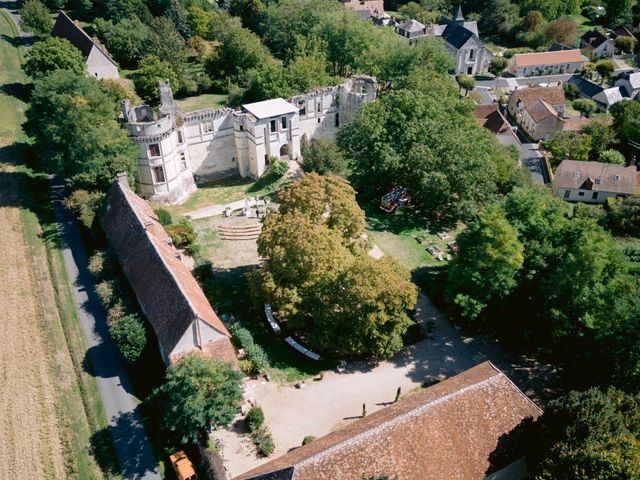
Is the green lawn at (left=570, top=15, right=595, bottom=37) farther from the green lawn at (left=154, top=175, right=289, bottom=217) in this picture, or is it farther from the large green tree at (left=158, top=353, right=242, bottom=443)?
the large green tree at (left=158, top=353, right=242, bottom=443)

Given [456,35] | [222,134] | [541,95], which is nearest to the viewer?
[222,134]

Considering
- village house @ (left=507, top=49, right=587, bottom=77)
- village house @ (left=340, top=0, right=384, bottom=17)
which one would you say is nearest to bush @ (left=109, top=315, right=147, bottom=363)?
village house @ (left=507, top=49, right=587, bottom=77)

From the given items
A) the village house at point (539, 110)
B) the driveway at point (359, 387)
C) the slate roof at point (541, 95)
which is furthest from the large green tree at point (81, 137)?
the slate roof at point (541, 95)

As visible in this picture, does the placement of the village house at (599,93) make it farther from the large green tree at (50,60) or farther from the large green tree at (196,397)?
the large green tree at (196,397)

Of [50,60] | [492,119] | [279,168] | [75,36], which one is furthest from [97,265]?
[492,119]

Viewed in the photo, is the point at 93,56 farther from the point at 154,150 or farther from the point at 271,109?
the point at 271,109

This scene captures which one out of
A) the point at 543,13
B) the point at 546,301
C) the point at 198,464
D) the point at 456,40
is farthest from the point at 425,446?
the point at 543,13
